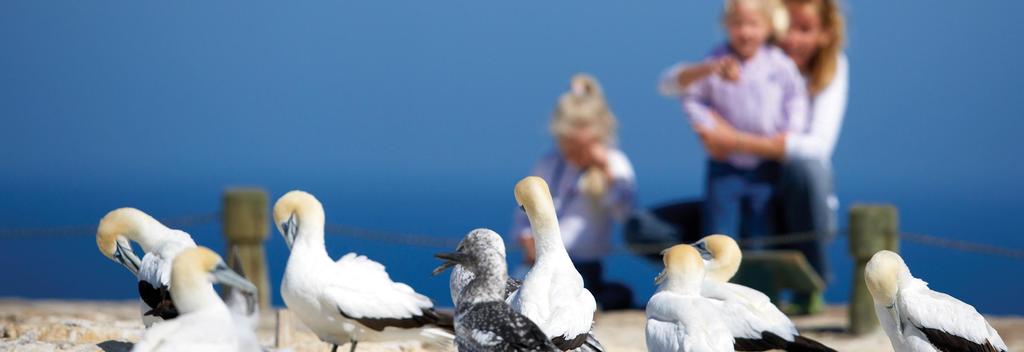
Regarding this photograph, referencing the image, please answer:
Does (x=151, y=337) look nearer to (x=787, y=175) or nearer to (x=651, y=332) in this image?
(x=651, y=332)

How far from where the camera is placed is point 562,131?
11.6 meters

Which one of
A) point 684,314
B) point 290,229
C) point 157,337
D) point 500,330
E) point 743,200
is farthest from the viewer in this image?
point 743,200

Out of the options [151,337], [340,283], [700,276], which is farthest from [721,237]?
[151,337]

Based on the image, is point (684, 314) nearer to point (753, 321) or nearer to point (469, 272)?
point (753, 321)

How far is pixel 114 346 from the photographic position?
6.69m

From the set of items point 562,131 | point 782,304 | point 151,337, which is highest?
point 562,131

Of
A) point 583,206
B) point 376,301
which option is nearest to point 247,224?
point 583,206

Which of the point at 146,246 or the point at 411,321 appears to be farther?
the point at 146,246

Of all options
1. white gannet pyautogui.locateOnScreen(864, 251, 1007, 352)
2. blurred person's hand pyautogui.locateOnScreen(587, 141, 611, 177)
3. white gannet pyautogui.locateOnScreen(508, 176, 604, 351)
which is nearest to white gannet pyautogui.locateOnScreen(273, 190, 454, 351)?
white gannet pyautogui.locateOnScreen(508, 176, 604, 351)

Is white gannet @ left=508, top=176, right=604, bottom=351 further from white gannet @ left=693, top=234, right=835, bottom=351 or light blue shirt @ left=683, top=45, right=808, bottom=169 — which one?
light blue shirt @ left=683, top=45, right=808, bottom=169

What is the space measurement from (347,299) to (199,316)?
3.64ft

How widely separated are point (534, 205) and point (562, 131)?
18.6 ft

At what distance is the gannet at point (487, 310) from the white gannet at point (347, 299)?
0.43 metres

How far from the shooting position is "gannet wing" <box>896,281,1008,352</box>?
591 cm
